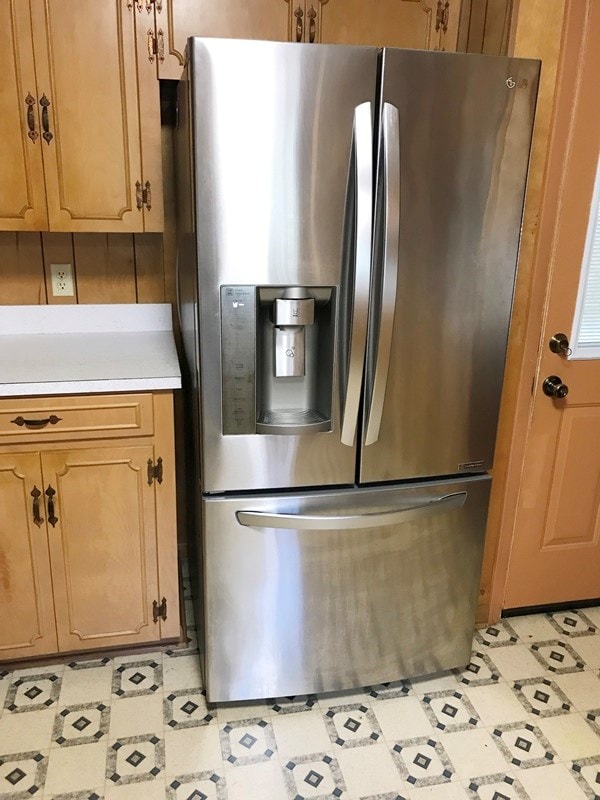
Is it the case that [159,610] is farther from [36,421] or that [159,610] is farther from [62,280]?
[62,280]

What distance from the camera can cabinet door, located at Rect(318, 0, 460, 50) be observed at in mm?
1934

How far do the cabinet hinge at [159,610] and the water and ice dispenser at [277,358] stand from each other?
73 cm

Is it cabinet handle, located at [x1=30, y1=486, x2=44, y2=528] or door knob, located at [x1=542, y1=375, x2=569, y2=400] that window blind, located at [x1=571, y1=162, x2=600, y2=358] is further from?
cabinet handle, located at [x1=30, y1=486, x2=44, y2=528]

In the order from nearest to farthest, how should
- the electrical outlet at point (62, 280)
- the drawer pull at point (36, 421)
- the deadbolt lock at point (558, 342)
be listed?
the drawer pull at point (36, 421) → the deadbolt lock at point (558, 342) → the electrical outlet at point (62, 280)

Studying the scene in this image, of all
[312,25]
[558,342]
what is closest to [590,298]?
[558,342]

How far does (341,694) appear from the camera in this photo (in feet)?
6.63

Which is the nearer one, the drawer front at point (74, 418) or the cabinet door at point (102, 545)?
the drawer front at point (74, 418)

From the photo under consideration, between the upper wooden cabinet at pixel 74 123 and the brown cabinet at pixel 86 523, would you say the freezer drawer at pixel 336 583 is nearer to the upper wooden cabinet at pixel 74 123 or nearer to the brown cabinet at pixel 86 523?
the brown cabinet at pixel 86 523

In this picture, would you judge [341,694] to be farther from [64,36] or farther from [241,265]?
[64,36]

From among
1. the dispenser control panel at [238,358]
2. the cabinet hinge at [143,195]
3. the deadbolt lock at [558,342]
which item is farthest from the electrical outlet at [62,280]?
the deadbolt lock at [558,342]

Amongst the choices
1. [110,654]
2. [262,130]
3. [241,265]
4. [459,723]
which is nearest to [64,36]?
[262,130]

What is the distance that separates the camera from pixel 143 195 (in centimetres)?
200

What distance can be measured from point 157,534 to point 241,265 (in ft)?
2.94

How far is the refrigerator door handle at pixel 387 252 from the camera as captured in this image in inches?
59.2
